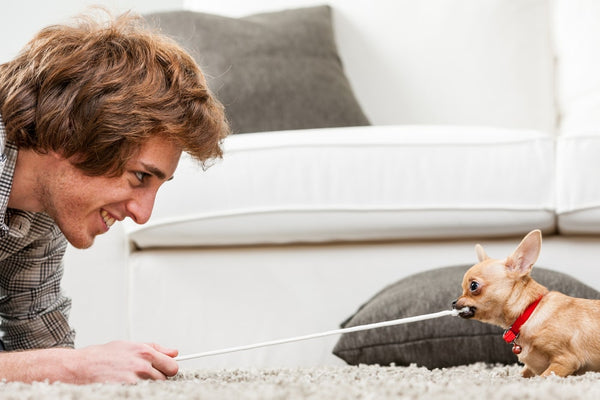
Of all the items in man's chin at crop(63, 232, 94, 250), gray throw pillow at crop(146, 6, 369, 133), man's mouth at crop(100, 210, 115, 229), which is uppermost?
gray throw pillow at crop(146, 6, 369, 133)

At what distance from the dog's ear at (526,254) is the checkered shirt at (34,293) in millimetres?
838

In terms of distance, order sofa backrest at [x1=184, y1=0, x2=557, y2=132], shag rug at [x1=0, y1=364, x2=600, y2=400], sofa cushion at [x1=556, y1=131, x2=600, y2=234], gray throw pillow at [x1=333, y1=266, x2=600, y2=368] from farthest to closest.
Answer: sofa backrest at [x1=184, y1=0, x2=557, y2=132]
sofa cushion at [x1=556, y1=131, x2=600, y2=234]
gray throw pillow at [x1=333, y1=266, x2=600, y2=368]
shag rug at [x1=0, y1=364, x2=600, y2=400]

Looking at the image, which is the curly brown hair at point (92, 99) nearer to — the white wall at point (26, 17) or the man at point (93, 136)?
the man at point (93, 136)

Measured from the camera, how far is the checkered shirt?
58.1 inches

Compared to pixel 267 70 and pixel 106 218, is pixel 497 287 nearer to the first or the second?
pixel 106 218

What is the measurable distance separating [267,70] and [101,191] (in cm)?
109

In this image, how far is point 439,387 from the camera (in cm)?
87

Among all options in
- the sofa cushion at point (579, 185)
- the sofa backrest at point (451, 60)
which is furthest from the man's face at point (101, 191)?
the sofa backrest at point (451, 60)

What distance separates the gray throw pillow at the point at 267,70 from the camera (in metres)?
2.18

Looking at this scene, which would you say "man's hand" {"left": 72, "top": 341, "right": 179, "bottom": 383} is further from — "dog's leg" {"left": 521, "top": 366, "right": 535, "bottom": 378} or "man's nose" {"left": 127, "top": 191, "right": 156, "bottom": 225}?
"dog's leg" {"left": 521, "top": 366, "right": 535, "bottom": 378}

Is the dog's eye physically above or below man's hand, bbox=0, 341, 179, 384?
above

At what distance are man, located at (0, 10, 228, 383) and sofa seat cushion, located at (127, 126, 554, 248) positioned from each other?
0.36m

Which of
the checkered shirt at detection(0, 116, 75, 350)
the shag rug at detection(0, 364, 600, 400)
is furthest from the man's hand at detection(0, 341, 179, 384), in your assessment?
the checkered shirt at detection(0, 116, 75, 350)

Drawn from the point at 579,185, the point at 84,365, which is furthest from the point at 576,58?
the point at 84,365
